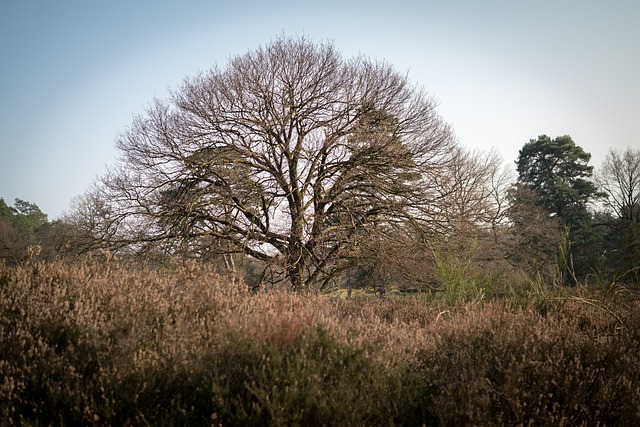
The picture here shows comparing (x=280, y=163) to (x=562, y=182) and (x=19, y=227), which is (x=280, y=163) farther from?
(x=19, y=227)

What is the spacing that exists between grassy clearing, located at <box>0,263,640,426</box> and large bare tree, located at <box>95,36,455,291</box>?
697 centimetres

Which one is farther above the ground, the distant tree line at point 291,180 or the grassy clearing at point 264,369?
the distant tree line at point 291,180

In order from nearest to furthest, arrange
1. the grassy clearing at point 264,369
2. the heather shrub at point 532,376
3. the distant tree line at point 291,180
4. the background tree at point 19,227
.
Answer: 1. the grassy clearing at point 264,369
2. the heather shrub at point 532,376
3. the distant tree line at point 291,180
4. the background tree at point 19,227

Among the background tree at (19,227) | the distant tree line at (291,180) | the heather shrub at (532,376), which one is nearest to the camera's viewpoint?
the heather shrub at (532,376)

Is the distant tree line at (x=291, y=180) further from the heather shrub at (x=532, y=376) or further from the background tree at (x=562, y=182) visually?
the background tree at (x=562, y=182)

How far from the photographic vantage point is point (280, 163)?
12.2 m

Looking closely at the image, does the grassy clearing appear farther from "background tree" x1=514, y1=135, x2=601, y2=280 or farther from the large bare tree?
"background tree" x1=514, y1=135, x2=601, y2=280

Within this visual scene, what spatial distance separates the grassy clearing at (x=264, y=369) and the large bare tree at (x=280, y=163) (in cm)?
697

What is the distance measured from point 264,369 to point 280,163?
9847 millimetres

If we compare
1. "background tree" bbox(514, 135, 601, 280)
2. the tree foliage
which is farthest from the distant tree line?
the tree foliage

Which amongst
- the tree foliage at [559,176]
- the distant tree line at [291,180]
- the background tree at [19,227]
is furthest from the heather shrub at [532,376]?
the tree foliage at [559,176]

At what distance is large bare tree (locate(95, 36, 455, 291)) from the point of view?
11406 millimetres

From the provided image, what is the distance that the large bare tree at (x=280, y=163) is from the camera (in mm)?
11406

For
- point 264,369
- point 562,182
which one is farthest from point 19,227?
point 562,182
